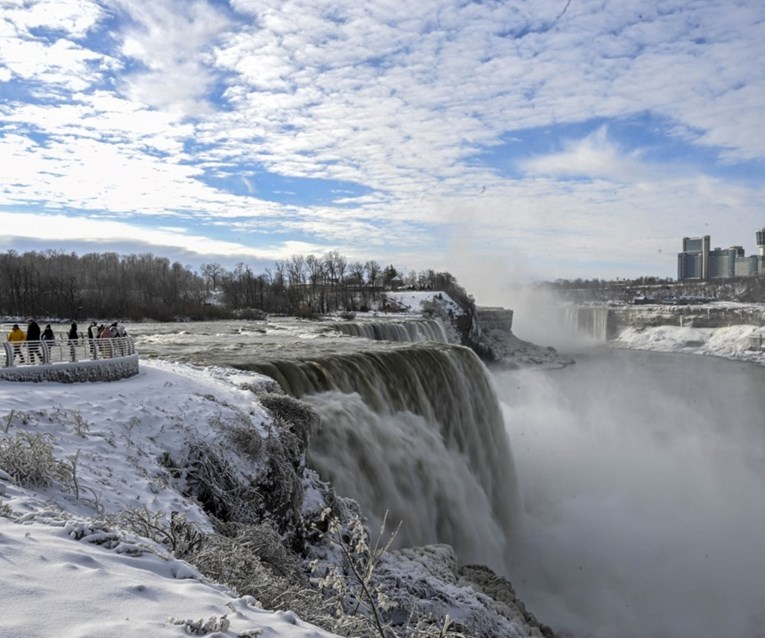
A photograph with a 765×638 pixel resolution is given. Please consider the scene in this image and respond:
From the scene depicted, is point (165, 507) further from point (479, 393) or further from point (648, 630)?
point (479, 393)

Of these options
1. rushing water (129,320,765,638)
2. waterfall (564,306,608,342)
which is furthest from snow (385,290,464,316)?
rushing water (129,320,765,638)

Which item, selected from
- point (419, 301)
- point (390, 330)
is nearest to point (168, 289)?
point (419, 301)

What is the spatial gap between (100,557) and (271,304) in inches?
3299

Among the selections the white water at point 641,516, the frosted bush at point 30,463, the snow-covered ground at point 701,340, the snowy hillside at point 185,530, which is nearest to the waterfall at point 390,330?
the white water at point 641,516

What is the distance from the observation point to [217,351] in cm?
2297

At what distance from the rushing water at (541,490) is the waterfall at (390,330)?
6488 mm

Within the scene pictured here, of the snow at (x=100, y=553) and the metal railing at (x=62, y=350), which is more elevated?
the metal railing at (x=62, y=350)

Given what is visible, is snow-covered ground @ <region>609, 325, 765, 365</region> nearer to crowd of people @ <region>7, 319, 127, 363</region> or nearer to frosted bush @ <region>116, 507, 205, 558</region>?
crowd of people @ <region>7, 319, 127, 363</region>

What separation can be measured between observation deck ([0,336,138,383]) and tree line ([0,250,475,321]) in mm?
53395

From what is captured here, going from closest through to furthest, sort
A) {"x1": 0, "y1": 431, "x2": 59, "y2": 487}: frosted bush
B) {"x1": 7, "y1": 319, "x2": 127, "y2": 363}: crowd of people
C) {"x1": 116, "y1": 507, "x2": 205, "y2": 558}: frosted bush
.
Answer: {"x1": 116, "y1": 507, "x2": 205, "y2": 558}: frosted bush < {"x1": 0, "y1": 431, "x2": 59, "y2": 487}: frosted bush < {"x1": 7, "y1": 319, "x2": 127, "y2": 363}: crowd of people

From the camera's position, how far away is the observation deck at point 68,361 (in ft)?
38.7

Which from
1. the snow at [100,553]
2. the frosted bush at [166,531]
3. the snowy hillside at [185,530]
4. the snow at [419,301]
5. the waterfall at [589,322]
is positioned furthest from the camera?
the waterfall at [589,322]

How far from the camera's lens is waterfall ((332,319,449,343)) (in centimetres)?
3675

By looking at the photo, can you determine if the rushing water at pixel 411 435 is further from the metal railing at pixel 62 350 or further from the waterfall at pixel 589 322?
the waterfall at pixel 589 322
